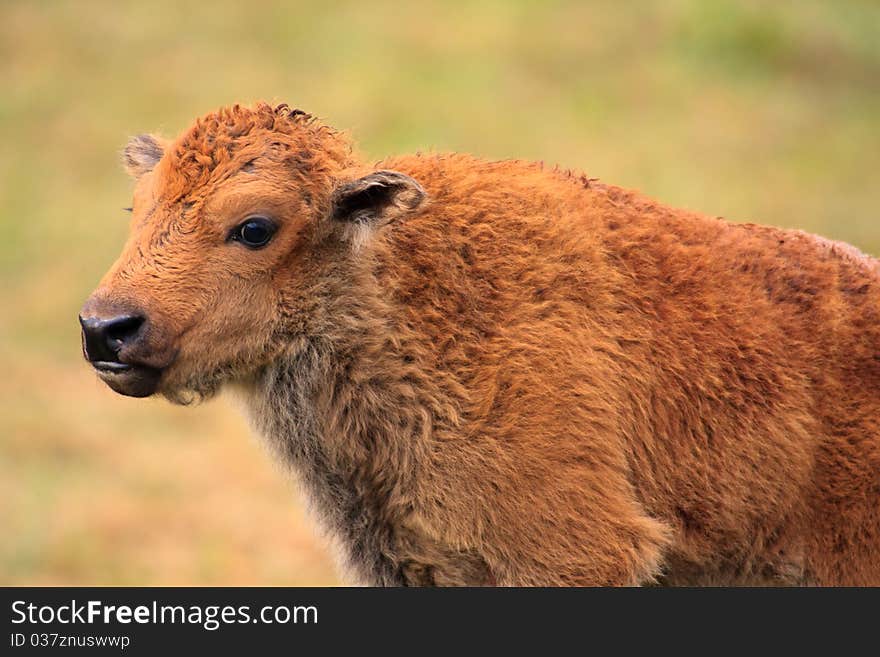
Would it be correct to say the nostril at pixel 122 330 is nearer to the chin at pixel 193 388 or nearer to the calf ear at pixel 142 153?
the chin at pixel 193 388

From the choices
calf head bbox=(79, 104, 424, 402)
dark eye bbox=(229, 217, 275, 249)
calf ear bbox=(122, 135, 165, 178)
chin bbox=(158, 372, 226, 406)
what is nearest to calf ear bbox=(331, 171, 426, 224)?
calf head bbox=(79, 104, 424, 402)

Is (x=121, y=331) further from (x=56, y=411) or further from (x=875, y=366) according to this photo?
(x=56, y=411)

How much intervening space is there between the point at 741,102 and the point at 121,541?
65.5 feet

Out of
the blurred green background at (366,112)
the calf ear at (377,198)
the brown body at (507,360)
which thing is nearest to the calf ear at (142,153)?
the brown body at (507,360)

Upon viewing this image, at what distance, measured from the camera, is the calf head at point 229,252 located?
789cm

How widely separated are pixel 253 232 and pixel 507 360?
177 centimetres

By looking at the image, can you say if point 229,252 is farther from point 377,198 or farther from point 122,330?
A: point 377,198

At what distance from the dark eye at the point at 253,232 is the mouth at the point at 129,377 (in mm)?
947

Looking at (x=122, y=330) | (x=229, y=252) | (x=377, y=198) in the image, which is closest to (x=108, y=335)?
→ (x=122, y=330)

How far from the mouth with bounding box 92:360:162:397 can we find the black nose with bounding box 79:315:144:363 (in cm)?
4

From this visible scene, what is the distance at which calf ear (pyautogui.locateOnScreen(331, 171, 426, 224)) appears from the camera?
8211 mm

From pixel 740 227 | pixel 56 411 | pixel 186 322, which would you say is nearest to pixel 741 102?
pixel 56 411

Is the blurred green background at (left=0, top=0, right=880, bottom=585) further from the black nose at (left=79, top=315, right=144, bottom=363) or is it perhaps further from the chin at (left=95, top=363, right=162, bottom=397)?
the black nose at (left=79, top=315, right=144, bottom=363)

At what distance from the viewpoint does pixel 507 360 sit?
27.4 feet
